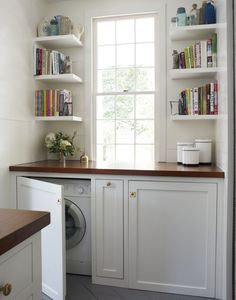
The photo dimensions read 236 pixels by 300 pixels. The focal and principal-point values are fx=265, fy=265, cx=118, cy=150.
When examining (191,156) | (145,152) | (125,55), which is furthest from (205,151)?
(125,55)

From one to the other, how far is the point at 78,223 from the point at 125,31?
197cm

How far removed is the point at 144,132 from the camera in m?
2.73

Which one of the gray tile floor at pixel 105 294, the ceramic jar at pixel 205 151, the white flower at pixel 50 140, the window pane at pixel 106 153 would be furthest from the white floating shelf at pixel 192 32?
the gray tile floor at pixel 105 294

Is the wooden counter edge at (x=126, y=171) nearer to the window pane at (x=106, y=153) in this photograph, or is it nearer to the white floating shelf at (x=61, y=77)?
the window pane at (x=106, y=153)

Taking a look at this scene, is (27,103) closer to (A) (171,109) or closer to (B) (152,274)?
(A) (171,109)

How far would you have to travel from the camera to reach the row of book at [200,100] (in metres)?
2.24

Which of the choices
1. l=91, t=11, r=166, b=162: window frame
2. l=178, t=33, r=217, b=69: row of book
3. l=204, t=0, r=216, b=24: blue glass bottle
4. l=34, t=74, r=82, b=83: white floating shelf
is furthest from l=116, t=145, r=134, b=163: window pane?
l=204, t=0, r=216, b=24: blue glass bottle

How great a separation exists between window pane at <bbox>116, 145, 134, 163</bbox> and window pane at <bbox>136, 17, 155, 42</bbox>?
3.66 ft

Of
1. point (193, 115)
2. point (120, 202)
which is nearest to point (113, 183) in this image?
point (120, 202)

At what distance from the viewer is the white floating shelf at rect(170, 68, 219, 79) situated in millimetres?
2244

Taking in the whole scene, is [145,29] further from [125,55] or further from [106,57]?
[106,57]

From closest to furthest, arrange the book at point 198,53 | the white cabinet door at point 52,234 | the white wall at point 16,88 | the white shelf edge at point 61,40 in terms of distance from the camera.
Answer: the white cabinet door at point 52,234 < the white wall at point 16,88 < the book at point 198,53 < the white shelf edge at point 61,40

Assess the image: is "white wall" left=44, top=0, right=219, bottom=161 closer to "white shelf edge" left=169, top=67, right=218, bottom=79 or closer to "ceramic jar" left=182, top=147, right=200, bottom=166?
"white shelf edge" left=169, top=67, right=218, bottom=79

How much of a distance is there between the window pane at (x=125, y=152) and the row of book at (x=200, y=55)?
3.09ft
